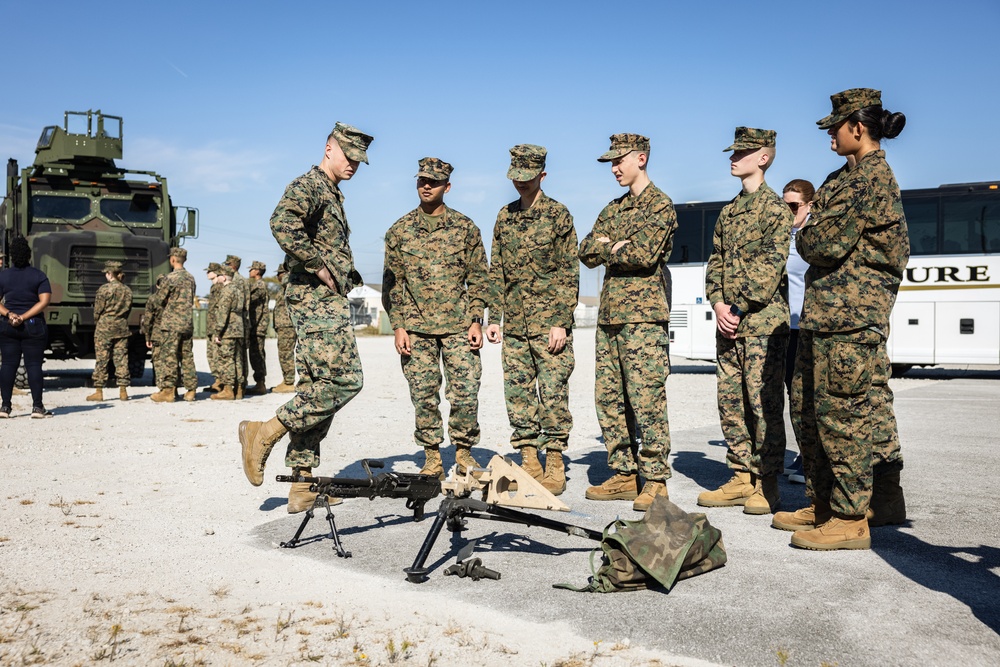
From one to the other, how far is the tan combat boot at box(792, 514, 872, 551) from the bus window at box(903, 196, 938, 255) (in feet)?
47.0

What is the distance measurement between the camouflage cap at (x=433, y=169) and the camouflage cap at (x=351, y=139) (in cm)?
69

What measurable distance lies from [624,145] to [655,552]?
275 cm

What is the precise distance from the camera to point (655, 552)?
3.79 m

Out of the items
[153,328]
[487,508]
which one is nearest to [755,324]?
[487,508]

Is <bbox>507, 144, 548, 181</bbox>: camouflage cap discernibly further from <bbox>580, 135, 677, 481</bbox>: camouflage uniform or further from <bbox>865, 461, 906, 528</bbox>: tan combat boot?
<bbox>865, 461, 906, 528</bbox>: tan combat boot

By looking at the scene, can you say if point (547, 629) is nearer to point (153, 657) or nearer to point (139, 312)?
point (153, 657)

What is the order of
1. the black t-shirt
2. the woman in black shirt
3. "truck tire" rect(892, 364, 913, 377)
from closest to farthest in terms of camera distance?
the woman in black shirt, the black t-shirt, "truck tire" rect(892, 364, 913, 377)

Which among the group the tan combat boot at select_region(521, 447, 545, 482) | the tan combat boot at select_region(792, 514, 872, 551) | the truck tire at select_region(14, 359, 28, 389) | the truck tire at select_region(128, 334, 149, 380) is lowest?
the tan combat boot at select_region(792, 514, 872, 551)

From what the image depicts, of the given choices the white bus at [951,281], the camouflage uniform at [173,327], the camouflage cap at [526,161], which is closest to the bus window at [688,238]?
the white bus at [951,281]

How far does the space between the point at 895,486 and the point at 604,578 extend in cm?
214

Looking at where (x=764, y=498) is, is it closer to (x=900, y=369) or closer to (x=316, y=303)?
(x=316, y=303)

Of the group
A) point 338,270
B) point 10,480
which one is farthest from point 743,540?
point 10,480

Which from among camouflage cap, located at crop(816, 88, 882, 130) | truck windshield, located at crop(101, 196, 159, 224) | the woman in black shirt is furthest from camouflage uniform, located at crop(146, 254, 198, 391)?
camouflage cap, located at crop(816, 88, 882, 130)

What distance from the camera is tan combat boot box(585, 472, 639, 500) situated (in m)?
5.62
